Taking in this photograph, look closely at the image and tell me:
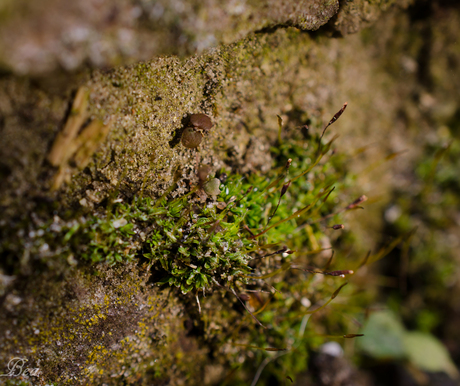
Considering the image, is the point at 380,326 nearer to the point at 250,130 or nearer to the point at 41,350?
the point at 250,130

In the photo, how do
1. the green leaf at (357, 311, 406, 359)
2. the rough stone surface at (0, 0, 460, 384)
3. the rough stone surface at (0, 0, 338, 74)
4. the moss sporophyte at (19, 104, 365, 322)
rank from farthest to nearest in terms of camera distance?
the green leaf at (357, 311, 406, 359), the moss sporophyte at (19, 104, 365, 322), the rough stone surface at (0, 0, 460, 384), the rough stone surface at (0, 0, 338, 74)

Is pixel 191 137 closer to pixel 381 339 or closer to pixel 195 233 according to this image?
pixel 195 233

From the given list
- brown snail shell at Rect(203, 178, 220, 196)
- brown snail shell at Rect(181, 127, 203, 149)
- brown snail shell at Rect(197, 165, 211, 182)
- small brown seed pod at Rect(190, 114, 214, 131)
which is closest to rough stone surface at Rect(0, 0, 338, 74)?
Result: small brown seed pod at Rect(190, 114, 214, 131)

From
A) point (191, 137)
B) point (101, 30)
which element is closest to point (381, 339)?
point (191, 137)

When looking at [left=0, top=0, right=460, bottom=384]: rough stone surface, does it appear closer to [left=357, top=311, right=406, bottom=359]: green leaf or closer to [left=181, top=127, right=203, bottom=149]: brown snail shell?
[left=181, top=127, right=203, bottom=149]: brown snail shell

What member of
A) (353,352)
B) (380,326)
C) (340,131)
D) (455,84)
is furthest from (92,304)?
(455,84)

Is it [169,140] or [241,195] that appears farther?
[241,195]

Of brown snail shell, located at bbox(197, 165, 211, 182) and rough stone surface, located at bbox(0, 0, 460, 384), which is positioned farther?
brown snail shell, located at bbox(197, 165, 211, 182)
